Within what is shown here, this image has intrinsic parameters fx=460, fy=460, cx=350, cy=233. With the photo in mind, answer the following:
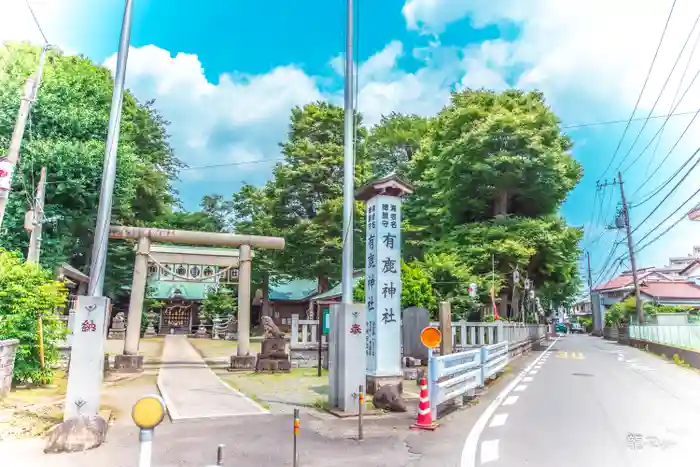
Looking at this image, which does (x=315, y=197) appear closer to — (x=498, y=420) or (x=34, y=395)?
(x=34, y=395)

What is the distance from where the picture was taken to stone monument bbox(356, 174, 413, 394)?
945cm

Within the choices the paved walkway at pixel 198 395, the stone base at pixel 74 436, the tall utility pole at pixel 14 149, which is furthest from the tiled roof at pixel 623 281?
the stone base at pixel 74 436

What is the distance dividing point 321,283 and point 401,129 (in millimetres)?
14889

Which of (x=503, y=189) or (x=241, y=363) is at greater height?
(x=503, y=189)

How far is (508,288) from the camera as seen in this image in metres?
26.1

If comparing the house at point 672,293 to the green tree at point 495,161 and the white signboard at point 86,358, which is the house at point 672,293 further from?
the white signboard at point 86,358

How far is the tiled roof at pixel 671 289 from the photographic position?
48.4 m

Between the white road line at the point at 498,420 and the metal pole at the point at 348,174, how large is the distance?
3176mm

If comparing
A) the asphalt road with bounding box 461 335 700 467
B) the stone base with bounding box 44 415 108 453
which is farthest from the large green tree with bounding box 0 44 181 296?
the asphalt road with bounding box 461 335 700 467

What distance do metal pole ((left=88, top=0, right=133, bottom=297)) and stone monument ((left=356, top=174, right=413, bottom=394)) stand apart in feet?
16.1

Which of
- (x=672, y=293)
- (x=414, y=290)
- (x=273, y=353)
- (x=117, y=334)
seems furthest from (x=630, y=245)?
(x=117, y=334)

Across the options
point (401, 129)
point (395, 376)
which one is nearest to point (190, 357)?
point (395, 376)

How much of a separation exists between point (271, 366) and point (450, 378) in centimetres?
688

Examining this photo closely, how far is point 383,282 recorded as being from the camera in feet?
31.7
